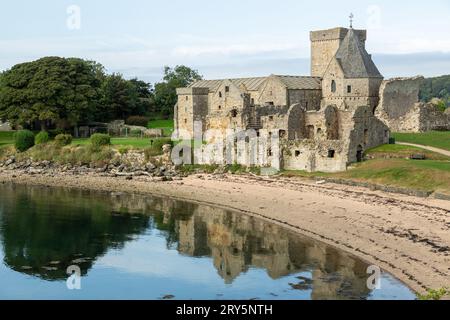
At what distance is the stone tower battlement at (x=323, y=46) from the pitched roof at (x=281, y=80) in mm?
5433

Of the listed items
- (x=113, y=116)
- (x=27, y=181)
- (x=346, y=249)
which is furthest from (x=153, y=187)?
(x=113, y=116)

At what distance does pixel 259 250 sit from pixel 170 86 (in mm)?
60379

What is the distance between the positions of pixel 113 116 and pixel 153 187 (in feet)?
116

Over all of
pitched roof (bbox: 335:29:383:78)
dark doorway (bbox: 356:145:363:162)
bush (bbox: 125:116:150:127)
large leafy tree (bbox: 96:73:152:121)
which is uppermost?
pitched roof (bbox: 335:29:383:78)

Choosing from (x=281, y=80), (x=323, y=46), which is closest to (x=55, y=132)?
(x=281, y=80)

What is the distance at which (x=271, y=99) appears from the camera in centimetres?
5750

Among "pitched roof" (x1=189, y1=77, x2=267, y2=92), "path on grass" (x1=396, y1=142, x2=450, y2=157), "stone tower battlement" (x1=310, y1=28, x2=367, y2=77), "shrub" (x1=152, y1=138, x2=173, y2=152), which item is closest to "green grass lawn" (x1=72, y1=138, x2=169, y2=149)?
"shrub" (x1=152, y1=138, x2=173, y2=152)

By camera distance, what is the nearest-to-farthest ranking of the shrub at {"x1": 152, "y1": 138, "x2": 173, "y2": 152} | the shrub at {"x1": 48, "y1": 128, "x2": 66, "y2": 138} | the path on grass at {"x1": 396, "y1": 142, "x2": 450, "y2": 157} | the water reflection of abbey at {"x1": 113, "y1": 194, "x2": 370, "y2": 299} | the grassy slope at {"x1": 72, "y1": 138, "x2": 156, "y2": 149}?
the water reflection of abbey at {"x1": 113, "y1": 194, "x2": 370, "y2": 299}, the path on grass at {"x1": 396, "y1": 142, "x2": 450, "y2": 157}, the shrub at {"x1": 152, "y1": 138, "x2": 173, "y2": 152}, the grassy slope at {"x1": 72, "y1": 138, "x2": 156, "y2": 149}, the shrub at {"x1": 48, "y1": 128, "x2": 66, "y2": 138}

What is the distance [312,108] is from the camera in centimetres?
5769

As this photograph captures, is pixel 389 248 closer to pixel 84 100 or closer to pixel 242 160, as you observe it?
pixel 242 160

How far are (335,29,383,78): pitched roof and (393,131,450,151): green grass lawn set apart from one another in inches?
250

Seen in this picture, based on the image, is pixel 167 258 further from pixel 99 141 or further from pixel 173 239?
pixel 99 141

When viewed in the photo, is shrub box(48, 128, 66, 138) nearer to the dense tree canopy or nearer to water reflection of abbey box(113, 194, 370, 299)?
the dense tree canopy

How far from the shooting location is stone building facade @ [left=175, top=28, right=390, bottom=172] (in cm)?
4572
